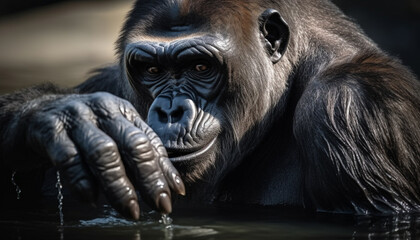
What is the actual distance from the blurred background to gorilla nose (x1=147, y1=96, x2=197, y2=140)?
22.2 ft

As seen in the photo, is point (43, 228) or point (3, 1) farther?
point (3, 1)

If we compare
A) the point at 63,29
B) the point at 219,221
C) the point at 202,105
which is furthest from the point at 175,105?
the point at 63,29

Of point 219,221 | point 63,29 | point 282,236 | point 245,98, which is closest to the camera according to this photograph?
point 282,236

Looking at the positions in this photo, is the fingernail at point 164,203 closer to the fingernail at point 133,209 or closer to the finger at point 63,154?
the fingernail at point 133,209

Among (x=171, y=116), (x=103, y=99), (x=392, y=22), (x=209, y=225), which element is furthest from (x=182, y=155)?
(x=392, y=22)

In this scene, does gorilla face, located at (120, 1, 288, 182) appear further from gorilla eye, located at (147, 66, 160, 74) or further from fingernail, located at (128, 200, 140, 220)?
fingernail, located at (128, 200, 140, 220)

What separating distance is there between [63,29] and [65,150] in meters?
12.6

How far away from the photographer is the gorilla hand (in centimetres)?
498

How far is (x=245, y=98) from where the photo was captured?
6828 millimetres

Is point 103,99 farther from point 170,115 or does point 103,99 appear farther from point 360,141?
point 360,141

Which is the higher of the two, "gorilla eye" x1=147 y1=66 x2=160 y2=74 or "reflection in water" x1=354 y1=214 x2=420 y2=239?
"gorilla eye" x1=147 y1=66 x2=160 y2=74

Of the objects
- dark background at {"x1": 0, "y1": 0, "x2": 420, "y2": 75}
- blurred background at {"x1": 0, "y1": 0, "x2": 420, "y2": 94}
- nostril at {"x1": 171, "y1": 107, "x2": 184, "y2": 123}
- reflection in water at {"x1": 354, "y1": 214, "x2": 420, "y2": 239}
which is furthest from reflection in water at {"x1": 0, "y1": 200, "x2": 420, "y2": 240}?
dark background at {"x1": 0, "y1": 0, "x2": 420, "y2": 75}

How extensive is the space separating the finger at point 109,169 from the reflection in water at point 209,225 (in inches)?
26.0

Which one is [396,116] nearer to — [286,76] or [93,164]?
[286,76]
